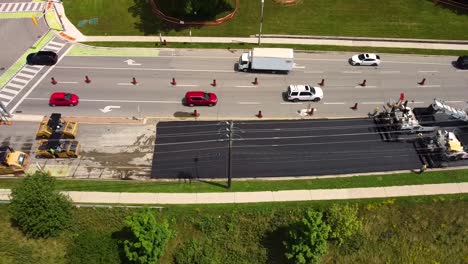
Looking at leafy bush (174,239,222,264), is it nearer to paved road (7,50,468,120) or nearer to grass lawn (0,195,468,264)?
grass lawn (0,195,468,264)

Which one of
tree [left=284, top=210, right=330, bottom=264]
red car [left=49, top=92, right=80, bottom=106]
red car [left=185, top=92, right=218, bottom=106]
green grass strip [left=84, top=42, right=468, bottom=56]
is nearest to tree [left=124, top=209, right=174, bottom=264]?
tree [left=284, top=210, right=330, bottom=264]

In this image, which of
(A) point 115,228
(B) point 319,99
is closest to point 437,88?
(B) point 319,99

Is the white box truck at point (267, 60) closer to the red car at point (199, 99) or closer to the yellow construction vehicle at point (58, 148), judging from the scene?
the red car at point (199, 99)

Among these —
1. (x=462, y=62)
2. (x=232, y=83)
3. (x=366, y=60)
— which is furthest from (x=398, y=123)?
(x=232, y=83)

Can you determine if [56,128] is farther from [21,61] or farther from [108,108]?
[21,61]

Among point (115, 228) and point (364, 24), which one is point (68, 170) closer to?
point (115, 228)

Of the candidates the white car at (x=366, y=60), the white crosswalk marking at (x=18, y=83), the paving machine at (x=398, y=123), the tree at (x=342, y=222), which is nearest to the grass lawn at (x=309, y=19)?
the white car at (x=366, y=60)
